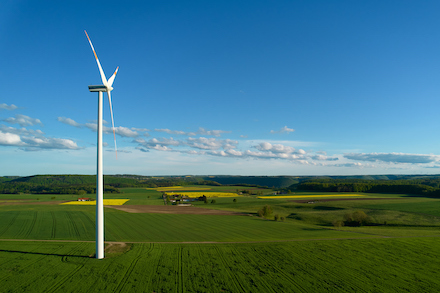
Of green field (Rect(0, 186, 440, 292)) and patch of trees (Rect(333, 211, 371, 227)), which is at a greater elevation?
green field (Rect(0, 186, 440, 292))

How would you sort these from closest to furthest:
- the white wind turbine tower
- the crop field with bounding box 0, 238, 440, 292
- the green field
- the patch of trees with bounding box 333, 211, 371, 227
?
the crop field with bounding box 0, 238, 440, 292 → the green field → the white wind turbine tower → the patch of trees with bounding box 333, 211, 371, 227

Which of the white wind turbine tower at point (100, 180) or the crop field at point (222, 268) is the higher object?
the white wind turbine tower at point (100, 180)

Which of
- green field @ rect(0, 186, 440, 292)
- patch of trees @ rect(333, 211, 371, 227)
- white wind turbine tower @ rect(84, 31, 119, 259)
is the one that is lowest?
patch of trees @ rect(333, 211, 371, 227)

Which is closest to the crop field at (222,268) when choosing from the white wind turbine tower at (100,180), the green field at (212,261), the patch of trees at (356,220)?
the green field at (212,261)

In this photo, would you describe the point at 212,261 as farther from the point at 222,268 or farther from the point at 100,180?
the point at 100,180

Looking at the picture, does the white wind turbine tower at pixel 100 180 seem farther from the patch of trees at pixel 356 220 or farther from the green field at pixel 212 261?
the patch of trees at pixel 356 220

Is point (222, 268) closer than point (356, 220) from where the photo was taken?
Yes

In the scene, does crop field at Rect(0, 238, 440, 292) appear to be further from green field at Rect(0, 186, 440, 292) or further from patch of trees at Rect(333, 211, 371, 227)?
patch of trees at Rect(333, 211, 371, 227)

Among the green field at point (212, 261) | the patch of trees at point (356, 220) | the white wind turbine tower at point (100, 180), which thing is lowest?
the patch of trees at point (356, 220)

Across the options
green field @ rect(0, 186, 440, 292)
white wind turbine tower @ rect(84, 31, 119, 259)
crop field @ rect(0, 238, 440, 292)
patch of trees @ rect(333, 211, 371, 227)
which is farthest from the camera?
patch of trees @ rect(333, 211, 371, 227)

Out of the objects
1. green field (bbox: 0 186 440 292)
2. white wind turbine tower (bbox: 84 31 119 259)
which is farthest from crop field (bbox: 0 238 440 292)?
white wind turbine tower (bbox: 84 31 119 259)

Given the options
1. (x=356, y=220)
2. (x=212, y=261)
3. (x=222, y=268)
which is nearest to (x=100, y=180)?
(x=212, y=261)
